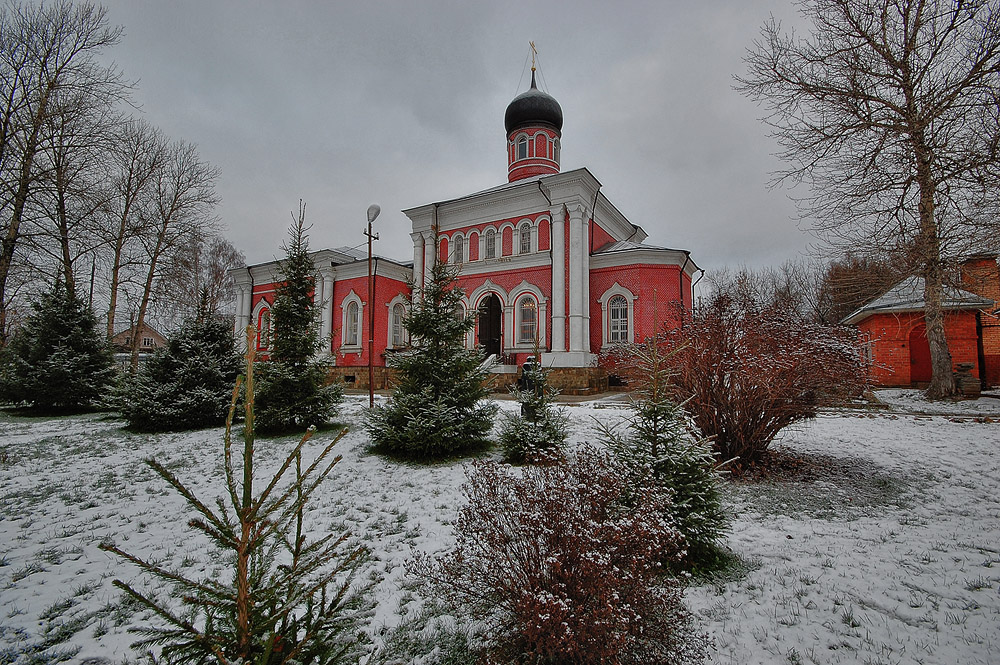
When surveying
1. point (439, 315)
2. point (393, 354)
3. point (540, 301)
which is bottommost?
point (393, 354)

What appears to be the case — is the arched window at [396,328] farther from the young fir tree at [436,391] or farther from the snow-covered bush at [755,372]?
the snow-covered bush at [755,372]

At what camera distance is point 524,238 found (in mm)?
18156

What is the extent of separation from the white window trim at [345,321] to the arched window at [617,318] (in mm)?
11720

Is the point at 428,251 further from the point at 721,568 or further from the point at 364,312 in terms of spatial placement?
the point at 721,568

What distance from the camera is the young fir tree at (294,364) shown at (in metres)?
8.71

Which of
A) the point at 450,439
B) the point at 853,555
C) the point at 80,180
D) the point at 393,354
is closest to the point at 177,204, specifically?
the point at 80,180

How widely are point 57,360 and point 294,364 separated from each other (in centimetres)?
798

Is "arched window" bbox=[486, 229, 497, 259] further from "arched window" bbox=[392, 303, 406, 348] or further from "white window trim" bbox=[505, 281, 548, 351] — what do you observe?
"arched window" bbox=[392, 303, 406, 348]

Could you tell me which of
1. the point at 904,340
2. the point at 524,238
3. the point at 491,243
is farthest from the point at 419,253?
the point at 904,340

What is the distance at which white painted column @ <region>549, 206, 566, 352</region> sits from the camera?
53.5ft

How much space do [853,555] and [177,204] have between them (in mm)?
23822

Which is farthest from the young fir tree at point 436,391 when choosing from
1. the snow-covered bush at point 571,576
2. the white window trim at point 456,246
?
the white window trim at point 456,246

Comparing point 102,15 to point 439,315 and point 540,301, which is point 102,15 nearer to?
point 439,315

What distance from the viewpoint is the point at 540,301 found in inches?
675
